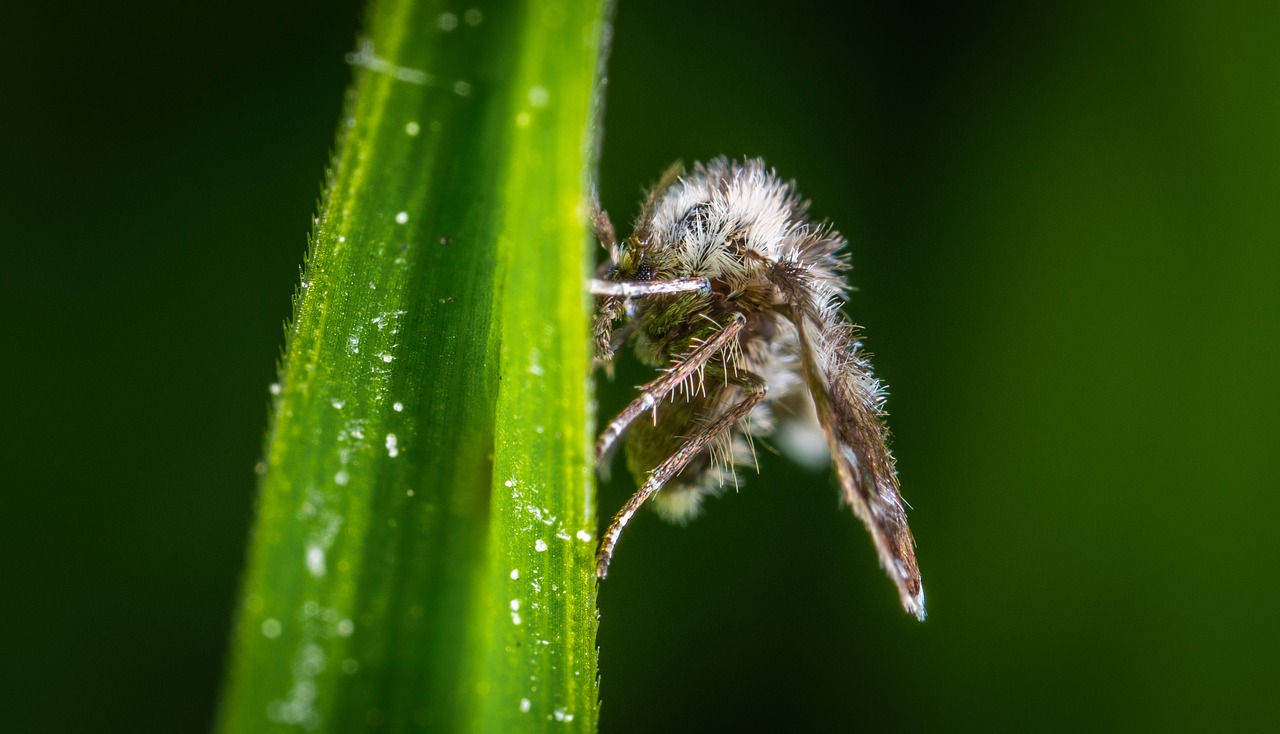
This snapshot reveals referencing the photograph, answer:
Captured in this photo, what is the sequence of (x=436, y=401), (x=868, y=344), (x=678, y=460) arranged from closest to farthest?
(x=436, y=401) < (x=678, y=460) < (x=868, y=344)

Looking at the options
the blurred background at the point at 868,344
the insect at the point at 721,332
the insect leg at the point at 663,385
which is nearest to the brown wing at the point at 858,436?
the insect at the point at 721,332

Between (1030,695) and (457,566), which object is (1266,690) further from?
(457,566)

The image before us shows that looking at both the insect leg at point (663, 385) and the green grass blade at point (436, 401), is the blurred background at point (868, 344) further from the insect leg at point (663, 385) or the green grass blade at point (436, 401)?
the green grass blade at point (436, 401)

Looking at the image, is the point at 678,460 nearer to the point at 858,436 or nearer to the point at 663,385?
the point at 663,385

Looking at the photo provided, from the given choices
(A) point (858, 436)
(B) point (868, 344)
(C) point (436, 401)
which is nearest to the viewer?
(C) point (436, 401)

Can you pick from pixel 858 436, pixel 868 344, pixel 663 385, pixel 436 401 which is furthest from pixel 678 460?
pixel 868 344

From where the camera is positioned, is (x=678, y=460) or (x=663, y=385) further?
(x=678, y=460)
